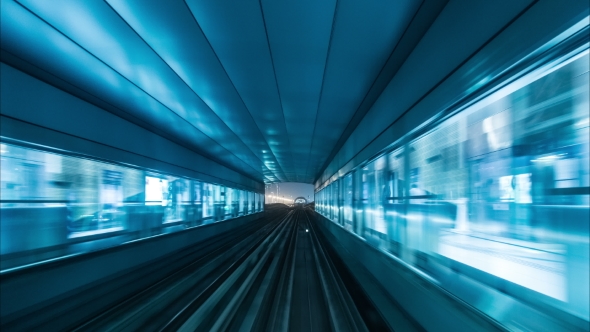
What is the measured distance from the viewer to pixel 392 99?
5.46 metres

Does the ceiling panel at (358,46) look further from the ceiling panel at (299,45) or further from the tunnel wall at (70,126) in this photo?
the tunnel wall at (70,126)

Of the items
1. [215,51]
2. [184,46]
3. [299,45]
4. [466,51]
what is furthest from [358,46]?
[184,46]

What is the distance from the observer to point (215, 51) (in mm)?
4730

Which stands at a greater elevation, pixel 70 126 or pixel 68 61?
pixel 68 61

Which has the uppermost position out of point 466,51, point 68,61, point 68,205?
point 68,61

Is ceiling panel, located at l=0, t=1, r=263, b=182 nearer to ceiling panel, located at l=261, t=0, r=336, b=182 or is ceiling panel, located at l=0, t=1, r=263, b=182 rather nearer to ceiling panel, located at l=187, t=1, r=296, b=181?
ceiling panel, located at l=187, t=1, r=296, b=181

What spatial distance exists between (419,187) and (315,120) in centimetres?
504

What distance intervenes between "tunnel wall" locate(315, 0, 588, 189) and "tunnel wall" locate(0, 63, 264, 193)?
521cm

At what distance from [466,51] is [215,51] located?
126 inches

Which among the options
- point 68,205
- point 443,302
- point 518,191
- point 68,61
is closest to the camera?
point 518,191

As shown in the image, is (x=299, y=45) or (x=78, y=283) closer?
(x=299, y=45)

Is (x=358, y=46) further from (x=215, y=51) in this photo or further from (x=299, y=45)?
(x=215, y=51)

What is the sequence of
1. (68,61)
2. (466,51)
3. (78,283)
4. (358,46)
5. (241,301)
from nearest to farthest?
1. (466,51)
2. (358,46)
3. (68,61)
4. (78,283)
5. (241,301)

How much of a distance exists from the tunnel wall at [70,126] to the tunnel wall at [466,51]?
5.21 metres
